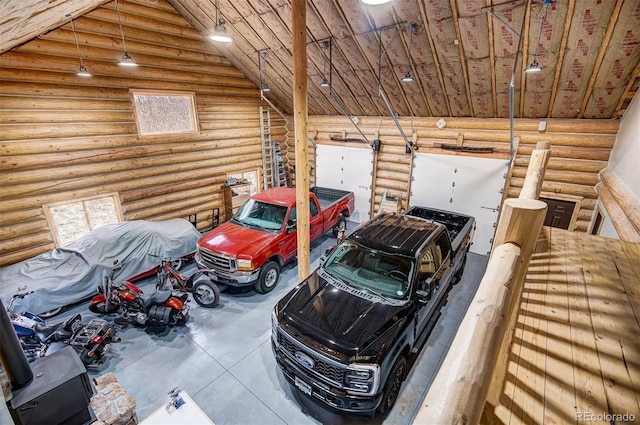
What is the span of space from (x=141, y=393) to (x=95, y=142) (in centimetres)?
591

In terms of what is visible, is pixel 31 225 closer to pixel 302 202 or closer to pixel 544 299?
pixel 302 202

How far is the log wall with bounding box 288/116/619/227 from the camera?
6.54 m

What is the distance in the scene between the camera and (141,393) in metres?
3.99

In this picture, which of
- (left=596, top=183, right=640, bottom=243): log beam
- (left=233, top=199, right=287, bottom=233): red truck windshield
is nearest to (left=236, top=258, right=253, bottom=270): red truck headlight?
(left=233, top=199, right=287, bottom=233): red truck windshield

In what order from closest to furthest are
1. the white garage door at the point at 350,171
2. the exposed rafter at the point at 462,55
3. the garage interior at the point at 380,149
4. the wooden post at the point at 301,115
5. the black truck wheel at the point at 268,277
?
the garage interior at the point at 380,149
the wooden post at the point at 301,115
the exposed rafter at the point at 462,55
the black truck wheel at the point at 268,277
the white garage door at the point at 350,171

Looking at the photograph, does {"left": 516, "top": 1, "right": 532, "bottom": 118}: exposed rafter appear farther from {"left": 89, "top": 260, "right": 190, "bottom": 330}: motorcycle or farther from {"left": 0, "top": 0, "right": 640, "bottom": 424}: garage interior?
{"left": 89, "top": 260, "right": 190, "bottom": 330}: motorcycle

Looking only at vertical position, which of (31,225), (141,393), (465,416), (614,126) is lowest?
(141,393)

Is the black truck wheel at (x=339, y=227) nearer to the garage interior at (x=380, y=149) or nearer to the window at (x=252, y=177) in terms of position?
the garage interior at (x=380, y=149)

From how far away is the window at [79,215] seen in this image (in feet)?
21.6

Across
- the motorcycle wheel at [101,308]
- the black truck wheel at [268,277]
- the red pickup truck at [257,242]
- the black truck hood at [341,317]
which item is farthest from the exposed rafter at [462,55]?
the motorcycle wheel at [101,308]

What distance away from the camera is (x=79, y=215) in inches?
273

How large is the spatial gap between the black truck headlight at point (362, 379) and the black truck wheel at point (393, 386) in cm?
34

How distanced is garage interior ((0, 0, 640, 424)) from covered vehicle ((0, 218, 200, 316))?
0.61 meters

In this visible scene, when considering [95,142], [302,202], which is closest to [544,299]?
[302,202]
